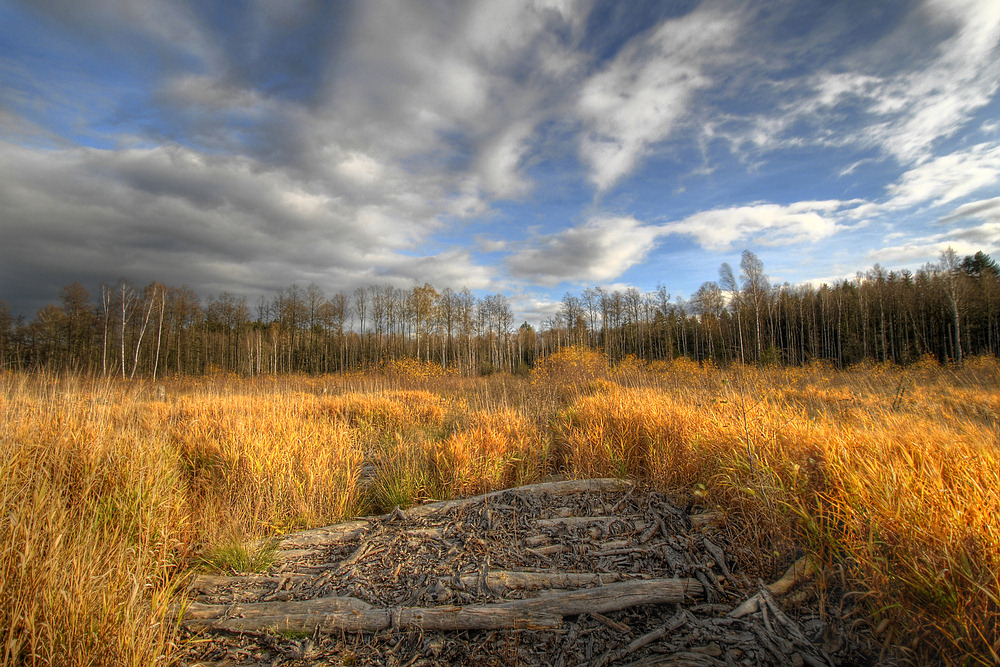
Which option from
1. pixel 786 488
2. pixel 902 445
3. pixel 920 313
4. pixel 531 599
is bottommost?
pixel 531 599

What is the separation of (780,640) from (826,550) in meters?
0.92

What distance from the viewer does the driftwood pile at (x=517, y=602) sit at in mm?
2244

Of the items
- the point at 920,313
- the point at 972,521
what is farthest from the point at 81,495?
the point at 920,313

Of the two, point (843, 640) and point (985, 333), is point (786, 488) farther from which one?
point (985, 333)

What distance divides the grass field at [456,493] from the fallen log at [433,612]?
39cm

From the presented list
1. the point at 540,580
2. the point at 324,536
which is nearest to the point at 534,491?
the point at 540,580

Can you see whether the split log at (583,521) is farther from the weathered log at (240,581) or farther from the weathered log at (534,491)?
the weathered log at (240,581)

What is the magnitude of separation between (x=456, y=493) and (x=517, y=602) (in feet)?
6.81

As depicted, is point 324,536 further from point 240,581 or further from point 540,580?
point 540,580

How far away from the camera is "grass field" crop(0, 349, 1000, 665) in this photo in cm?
191

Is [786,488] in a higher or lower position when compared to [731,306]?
lower

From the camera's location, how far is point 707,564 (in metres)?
2.87

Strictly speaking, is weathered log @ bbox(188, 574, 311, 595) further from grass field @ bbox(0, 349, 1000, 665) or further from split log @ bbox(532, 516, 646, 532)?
split log @ bbox(532, 516, 646, 532)

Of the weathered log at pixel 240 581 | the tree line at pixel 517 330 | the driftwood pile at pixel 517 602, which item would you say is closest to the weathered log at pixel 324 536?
the driftwood pile at pixel 517 602
